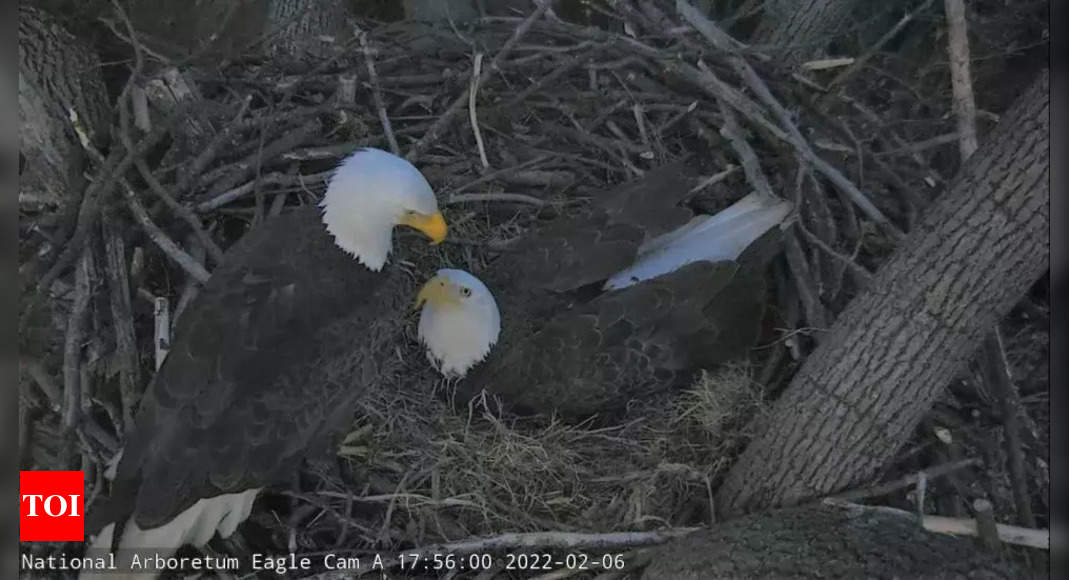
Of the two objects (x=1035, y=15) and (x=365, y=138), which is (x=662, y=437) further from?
(x=1035, y=15)

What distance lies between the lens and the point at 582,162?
2053mm

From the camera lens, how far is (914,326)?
1362mm

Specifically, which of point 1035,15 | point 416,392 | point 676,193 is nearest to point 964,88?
point 1035,15

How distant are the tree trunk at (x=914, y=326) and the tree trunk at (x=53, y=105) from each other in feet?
4.80

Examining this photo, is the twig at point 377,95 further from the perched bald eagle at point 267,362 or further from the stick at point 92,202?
the stick at point 92,202

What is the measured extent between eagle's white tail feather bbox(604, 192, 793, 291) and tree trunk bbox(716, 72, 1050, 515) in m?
0.42

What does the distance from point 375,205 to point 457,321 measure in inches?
11.1

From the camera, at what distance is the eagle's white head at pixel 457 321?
167 centimetres

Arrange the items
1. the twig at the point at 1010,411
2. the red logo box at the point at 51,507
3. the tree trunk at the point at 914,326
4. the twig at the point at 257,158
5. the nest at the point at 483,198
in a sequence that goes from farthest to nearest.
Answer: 1. the twig at the point at 257,158
2. the nest at the point at 483,198
3. the twig at the point at 1010,411
4. the red logo box at the point at 51,507
5. the tree trunk at the point at 914,326

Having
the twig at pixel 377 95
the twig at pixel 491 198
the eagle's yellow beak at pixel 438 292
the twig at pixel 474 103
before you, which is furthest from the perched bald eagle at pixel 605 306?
the twig at pixel 377 95

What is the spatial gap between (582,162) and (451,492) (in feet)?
2.71

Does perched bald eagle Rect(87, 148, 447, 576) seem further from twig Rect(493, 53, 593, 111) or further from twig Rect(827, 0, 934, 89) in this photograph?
twig Rect(827, 0, 934, 89)

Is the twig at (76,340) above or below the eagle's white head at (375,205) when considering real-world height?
below

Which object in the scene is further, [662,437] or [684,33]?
[684,33]
